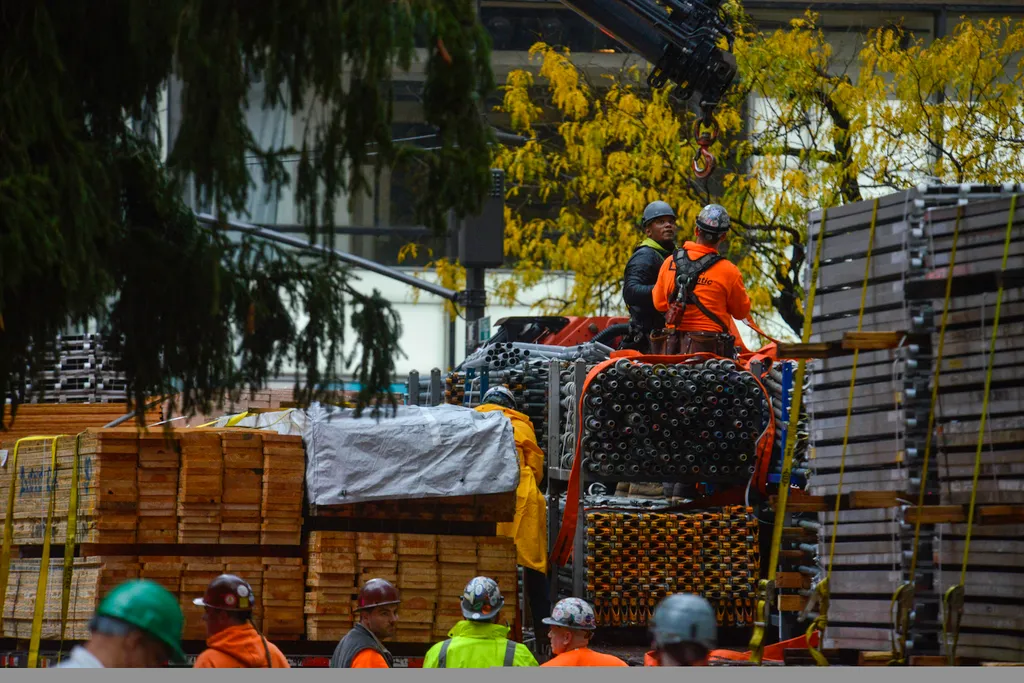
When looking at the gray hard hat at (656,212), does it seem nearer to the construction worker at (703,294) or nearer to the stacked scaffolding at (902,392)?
the construction worker at (703,294)

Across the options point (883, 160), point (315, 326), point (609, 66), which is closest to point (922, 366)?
point (315, 326)

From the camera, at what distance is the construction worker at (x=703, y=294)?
1473 cm

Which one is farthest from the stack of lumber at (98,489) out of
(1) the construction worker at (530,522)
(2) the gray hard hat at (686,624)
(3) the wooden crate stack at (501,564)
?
(2) the gray hard hat at (686,624)

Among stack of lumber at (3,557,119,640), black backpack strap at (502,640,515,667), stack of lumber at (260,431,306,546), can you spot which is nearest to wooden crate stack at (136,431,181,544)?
stack of lumber at (3,557,119,640)

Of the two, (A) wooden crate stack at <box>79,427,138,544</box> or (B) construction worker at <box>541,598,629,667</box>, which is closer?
(B) construction worker at <box>541,598,629,667</box>

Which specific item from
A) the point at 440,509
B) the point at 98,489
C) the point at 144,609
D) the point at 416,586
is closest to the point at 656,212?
the point at 440,509

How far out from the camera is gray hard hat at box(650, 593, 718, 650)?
22.0ft

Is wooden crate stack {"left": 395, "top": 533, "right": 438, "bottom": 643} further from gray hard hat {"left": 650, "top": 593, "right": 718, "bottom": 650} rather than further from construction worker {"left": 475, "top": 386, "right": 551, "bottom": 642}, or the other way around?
gray hard hat {"left": 650, "top": 593, "right": 718, "bottom": 650}

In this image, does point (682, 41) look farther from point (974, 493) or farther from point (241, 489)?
point (974, 493)

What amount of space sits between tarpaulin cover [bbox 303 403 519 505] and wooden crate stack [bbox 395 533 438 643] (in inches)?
16.8

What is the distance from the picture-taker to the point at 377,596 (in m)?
10.2

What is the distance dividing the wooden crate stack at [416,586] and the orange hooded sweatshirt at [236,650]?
547 centimetres

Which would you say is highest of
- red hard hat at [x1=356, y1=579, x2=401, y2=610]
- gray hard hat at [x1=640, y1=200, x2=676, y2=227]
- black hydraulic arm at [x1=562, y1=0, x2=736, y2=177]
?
black hydraulic arm at [x1=562, y1=0, x2=736, y2=177]

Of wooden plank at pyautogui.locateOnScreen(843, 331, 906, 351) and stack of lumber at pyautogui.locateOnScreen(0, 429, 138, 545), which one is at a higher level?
wooden plank at pyautogui.locateOnScreen(843, 331, 906, 351)
